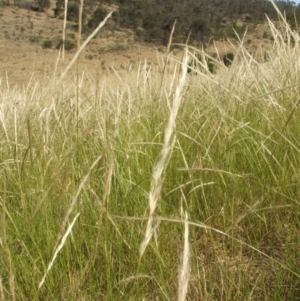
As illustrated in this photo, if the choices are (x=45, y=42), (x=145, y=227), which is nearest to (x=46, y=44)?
(x=45, y=42)

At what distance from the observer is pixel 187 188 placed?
40.2 inches

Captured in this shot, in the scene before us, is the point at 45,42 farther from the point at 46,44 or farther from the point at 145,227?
the point at 145,227

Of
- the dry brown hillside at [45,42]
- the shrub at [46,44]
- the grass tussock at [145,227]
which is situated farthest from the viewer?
the shrub at [46,44]

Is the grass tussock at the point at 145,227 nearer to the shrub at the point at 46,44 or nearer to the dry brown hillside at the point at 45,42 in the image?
the dry brown hillside at the point at 45,42

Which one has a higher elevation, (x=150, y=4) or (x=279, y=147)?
(x=150, y=4)

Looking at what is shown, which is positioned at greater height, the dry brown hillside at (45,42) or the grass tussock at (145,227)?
the grass tussock at (145,227)

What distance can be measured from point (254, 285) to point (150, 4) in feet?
120

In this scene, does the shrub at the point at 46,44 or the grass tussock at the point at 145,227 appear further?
the shrub at the point at 46,44

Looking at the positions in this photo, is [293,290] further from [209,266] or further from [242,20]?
[242,20]

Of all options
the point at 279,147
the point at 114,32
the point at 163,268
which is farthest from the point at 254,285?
the point at 114,32

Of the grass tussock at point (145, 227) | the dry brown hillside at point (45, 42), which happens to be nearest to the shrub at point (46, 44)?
the dry brown hillside at point (45, 42)

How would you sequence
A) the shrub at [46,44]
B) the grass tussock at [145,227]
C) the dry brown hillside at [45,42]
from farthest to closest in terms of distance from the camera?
the shrub at [46,44] < the dry brown hillside at [45,42] < the grass tussock at [145,227]

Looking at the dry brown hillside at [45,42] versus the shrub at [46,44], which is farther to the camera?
the shrub at [46,44]

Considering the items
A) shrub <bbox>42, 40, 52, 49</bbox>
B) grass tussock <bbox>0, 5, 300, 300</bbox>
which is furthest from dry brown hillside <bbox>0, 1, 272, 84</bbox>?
grass tussock <bbox>0, 5, 300, 300</bbox>
